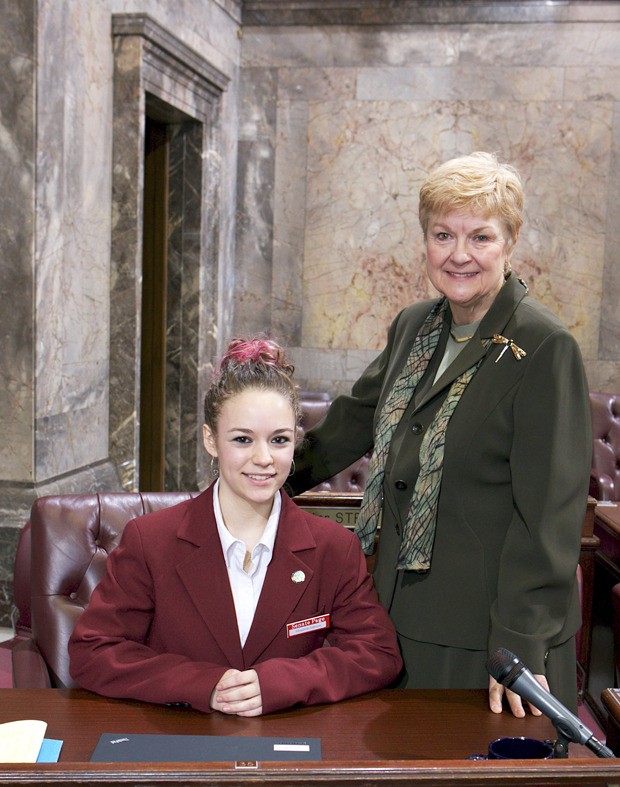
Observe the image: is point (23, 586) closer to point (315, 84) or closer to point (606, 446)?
point (606, 446)

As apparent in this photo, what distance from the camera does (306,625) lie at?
1.80m

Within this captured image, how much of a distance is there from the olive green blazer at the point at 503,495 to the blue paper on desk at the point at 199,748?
0.49 meters

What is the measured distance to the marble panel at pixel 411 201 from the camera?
6.82 metres

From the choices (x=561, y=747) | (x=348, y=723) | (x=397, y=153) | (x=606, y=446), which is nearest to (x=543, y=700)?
(x=561, y=747)

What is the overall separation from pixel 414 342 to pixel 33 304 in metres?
2.37

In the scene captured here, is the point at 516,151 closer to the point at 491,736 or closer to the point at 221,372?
the point at 221,372

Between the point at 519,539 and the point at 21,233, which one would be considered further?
the point at 21,233

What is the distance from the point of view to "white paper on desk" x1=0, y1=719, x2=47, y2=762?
4.54 feet

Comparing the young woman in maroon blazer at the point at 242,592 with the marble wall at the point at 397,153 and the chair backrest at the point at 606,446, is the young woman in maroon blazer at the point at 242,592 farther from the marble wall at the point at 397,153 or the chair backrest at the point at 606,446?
the marble wall at the point at 397,153

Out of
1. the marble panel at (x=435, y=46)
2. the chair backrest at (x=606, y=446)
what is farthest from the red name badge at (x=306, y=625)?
the marble panel at (x=435, y=46)

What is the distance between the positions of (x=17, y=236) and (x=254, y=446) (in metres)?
2.55

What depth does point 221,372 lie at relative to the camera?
1.96 meters

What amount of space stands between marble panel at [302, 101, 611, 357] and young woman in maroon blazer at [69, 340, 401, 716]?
17.4ft

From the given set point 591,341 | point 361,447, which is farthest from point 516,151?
point 361,447
